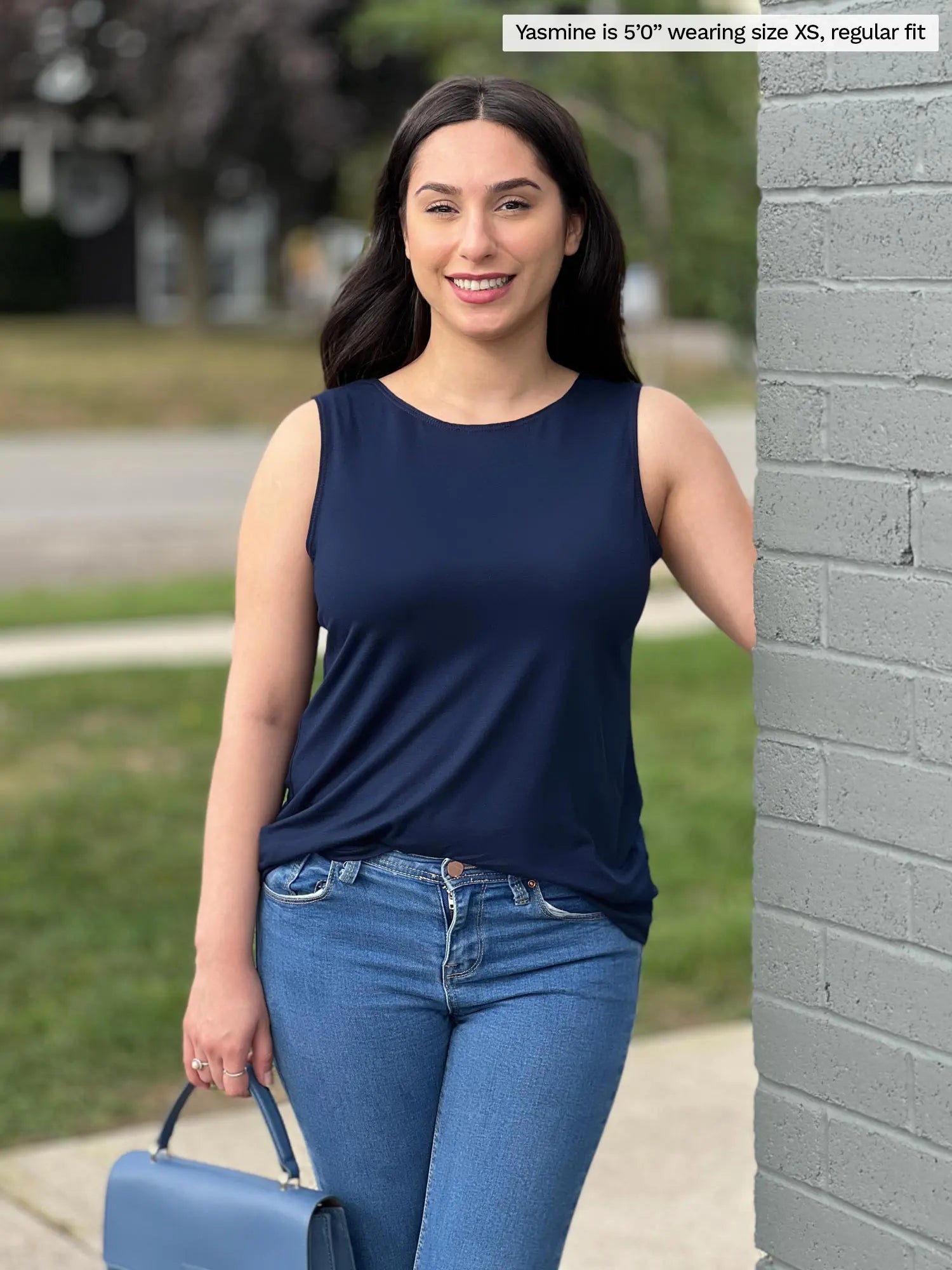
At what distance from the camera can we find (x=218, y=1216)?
89.5 inches

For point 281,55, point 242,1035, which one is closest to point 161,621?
point 242,1035

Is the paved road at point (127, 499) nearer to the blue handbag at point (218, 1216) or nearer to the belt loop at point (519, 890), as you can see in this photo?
the blue handbag at point (218, 1216)

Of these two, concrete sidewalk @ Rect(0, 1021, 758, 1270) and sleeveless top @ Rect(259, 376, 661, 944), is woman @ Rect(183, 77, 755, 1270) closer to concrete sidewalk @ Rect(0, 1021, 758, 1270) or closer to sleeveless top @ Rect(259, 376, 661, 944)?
sleeveless top @ Rect(259, 376, 661, 944)

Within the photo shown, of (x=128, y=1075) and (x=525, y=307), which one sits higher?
(x=525, y=307)

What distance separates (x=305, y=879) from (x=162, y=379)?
21.9 metres

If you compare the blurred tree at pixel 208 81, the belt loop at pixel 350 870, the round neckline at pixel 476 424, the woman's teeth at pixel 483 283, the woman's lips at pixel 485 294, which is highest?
the blurred tree at pixel 208 81

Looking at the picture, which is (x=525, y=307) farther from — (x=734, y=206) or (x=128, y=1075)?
(x=734, y=206)

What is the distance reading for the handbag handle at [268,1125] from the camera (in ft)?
7.32

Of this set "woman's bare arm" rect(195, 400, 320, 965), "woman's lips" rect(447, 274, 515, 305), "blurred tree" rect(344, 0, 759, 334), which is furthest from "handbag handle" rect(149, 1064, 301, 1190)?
"blurred tree" rect(344, 0, 759, 334)

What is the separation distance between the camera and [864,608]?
84.8 inches

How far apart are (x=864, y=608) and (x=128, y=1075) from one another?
2.94 m

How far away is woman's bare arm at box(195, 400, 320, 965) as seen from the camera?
7.32 ft

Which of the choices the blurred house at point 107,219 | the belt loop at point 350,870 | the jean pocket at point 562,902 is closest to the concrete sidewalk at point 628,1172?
the jean pocket at point 562,902

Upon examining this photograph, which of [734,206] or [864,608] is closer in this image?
[864,608]
